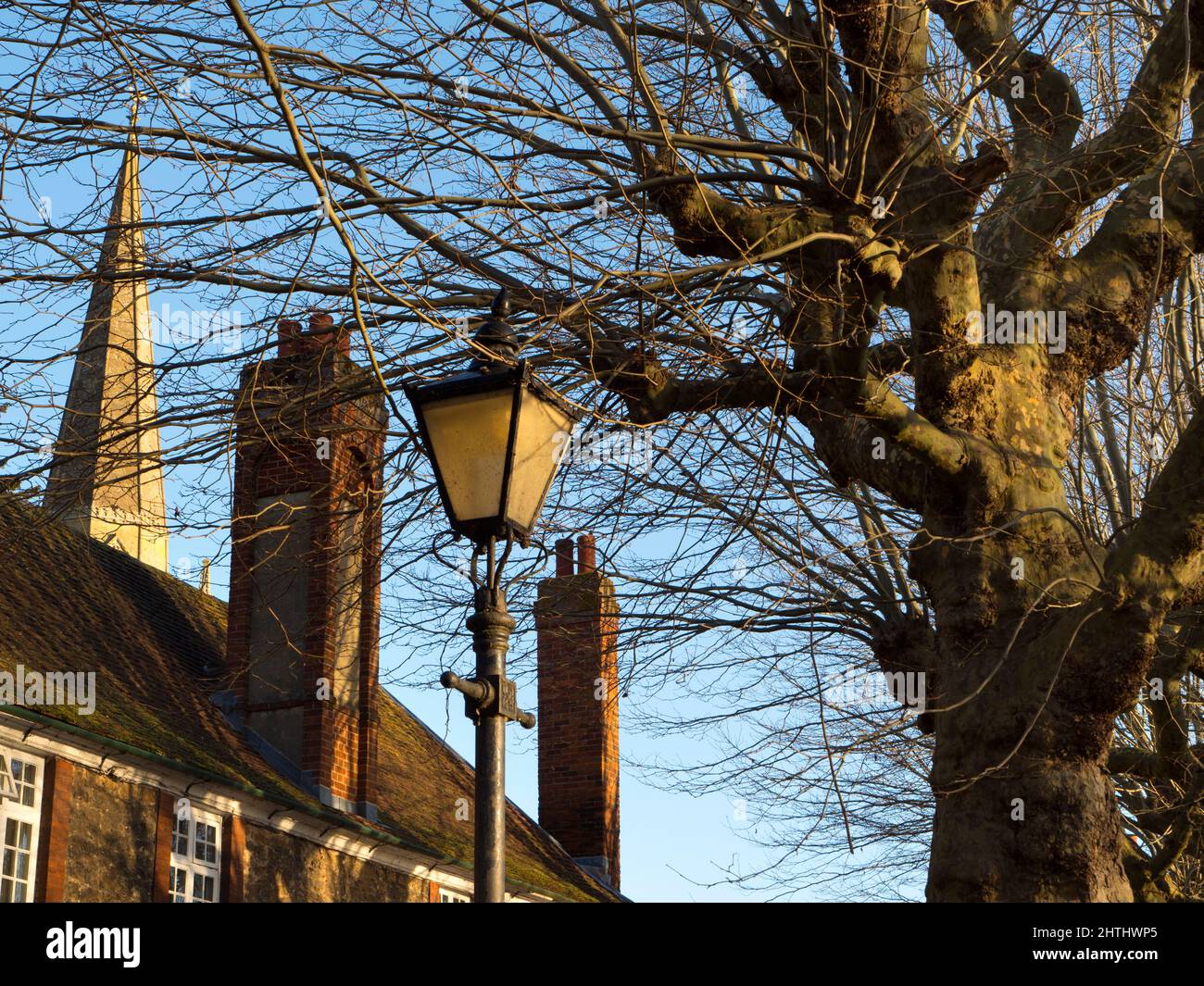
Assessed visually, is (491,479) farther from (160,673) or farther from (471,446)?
(160,673)

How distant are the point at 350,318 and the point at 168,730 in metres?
7.39

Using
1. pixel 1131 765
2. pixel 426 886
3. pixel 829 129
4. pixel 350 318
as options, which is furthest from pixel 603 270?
pixel 426 886

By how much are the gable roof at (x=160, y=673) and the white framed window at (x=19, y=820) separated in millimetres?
490

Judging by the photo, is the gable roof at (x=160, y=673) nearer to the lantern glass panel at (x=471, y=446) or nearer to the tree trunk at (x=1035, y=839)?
the lantern glass panel at (x=471, y=446)

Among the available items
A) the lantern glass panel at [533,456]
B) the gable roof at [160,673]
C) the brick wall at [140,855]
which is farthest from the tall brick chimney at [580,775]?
the lantern glass panel at [533,456]

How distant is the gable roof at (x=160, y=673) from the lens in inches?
547

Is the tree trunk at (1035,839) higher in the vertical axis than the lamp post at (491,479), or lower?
lower

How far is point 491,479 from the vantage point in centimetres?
552

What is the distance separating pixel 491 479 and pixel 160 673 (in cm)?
1170

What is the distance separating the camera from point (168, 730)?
1455 centimetres

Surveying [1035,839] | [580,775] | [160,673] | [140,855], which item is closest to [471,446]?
[1035,839]

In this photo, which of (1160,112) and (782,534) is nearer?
(1160,112)
